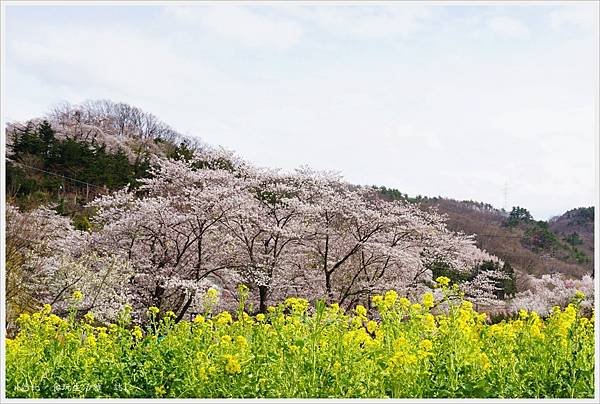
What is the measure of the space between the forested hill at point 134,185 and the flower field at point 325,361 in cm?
540

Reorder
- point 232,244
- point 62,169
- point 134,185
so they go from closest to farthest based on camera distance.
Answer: point 232,244 < point 134,185 < point 62,169

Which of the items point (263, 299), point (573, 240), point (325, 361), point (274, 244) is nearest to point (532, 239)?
point (573, 240)

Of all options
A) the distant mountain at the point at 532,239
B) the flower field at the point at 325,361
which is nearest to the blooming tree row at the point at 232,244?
the distant mountain at the point at 532,239

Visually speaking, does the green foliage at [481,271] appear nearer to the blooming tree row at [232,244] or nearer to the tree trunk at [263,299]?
the blooming tree row at [232,244]

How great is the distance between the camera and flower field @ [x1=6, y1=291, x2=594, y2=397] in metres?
2.01

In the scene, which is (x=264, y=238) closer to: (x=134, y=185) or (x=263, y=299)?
(x=263, y=299)

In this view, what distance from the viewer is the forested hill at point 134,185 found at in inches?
353

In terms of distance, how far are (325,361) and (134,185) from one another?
8.46 meters

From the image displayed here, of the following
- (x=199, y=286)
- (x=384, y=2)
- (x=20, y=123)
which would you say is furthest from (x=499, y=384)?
(x=20, y=123)

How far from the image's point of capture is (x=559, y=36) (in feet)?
10.6

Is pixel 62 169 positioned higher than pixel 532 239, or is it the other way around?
pixel 62 169

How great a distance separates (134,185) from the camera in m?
10.0

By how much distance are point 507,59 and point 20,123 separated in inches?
450

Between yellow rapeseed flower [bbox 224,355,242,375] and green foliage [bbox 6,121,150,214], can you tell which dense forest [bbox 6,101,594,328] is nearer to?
green foliage [bbox 6,121,150,214]
